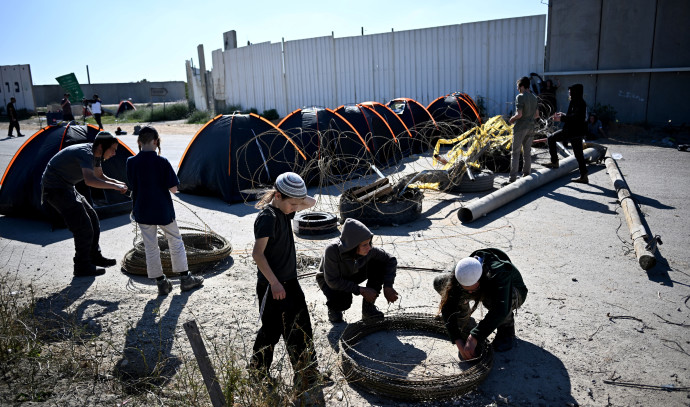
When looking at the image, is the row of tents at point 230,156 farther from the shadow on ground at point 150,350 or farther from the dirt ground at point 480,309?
the shadow on ground at point 150,350

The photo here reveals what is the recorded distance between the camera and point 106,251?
296 inches

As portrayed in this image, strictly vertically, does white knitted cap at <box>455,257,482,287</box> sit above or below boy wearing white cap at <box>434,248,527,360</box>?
above

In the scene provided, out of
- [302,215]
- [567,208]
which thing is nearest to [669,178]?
[567,208]

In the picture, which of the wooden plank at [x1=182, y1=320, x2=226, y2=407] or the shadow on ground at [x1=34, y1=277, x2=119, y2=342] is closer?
the wooden plank at [x1=182, y1=320, x2=226, y2=407]

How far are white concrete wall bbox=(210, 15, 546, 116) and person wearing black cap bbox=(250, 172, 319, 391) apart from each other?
17145 mm

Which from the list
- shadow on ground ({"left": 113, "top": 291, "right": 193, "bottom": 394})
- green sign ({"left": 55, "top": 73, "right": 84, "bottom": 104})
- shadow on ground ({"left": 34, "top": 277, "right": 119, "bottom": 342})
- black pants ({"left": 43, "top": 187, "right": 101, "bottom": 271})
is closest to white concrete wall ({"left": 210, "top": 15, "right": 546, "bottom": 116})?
green sign ({"left": 55, "top": 73, "right": 84, "bottom": 104})

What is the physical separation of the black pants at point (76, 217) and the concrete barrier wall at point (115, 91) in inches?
1736

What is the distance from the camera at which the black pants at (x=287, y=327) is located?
382 cm

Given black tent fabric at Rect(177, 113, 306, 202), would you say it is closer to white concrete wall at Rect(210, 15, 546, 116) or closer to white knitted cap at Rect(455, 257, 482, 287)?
white knitted cap at Rect(455, 257, 482, 287)

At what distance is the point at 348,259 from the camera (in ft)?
15.4

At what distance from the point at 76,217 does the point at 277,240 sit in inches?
151

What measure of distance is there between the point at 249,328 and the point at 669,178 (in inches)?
382

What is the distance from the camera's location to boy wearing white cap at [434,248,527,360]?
4113 millimetres

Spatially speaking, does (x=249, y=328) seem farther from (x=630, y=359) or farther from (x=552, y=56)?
(x=552, y=56)
